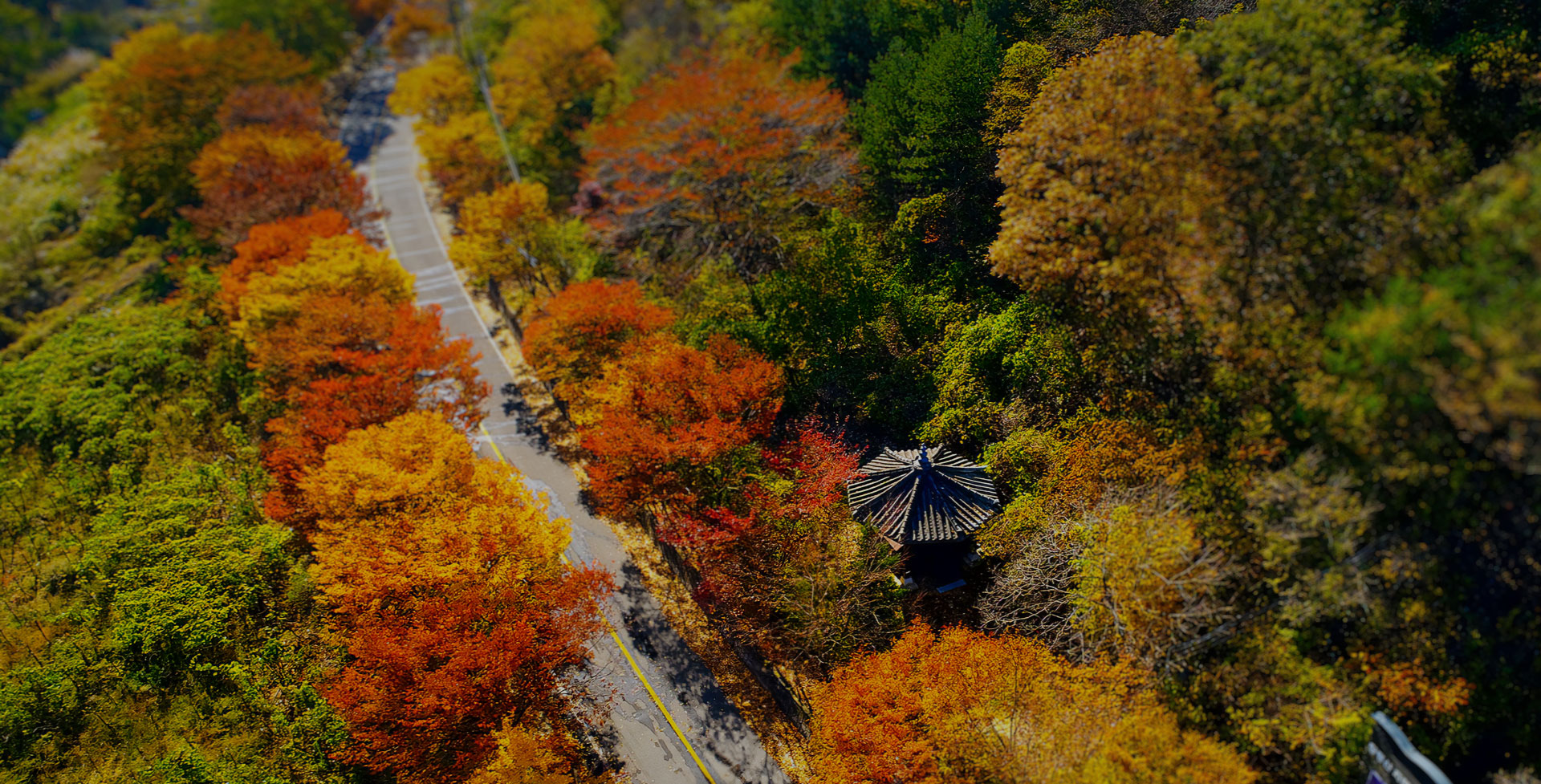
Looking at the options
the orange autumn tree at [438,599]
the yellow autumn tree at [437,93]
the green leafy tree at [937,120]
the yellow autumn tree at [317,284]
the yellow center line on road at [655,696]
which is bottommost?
the yellow center line on road at [655,696]

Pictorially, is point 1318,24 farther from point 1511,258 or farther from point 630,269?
point 630,269

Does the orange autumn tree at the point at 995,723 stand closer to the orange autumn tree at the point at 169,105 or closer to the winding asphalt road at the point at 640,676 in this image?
the winding asphalt road at the point at 640,676

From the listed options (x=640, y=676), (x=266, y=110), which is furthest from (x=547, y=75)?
(x=640, y=676)

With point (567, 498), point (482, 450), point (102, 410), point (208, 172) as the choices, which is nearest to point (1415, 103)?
point (567, 498)

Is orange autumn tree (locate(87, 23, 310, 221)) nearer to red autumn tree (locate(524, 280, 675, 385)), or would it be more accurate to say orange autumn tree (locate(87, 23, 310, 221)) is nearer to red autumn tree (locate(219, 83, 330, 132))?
red autumn tree (locate(219, 83, 330, 132))

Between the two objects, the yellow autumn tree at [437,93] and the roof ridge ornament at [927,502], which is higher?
the yellow autumn tree at [437,93]

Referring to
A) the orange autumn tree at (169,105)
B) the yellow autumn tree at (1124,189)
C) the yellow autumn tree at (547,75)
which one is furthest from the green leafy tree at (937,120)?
the orange autumn tree at (169,105)

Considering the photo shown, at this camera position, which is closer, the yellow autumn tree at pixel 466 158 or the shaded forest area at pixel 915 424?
the shaded forest area at pixel 915 424

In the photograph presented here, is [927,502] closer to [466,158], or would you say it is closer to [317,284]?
[317,284]

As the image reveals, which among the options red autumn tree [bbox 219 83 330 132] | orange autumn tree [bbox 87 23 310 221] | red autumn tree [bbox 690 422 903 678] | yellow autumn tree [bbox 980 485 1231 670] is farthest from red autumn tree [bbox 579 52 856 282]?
orange autumn tree [bbox 87 23 310 221]
